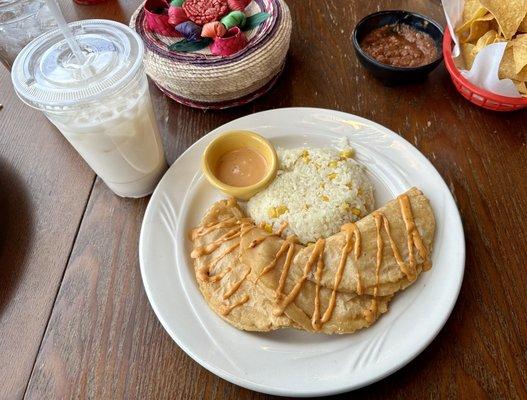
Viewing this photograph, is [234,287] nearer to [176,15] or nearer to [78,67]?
[78,67]

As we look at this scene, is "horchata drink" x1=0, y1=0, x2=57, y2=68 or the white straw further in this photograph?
"horchata drink" x1=0, y1=0, x2=57, y2=68

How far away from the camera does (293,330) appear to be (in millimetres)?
1078

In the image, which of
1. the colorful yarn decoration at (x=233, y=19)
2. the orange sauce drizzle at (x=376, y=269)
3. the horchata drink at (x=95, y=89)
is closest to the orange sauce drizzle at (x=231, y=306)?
the orange sauce drizzle at (x=376, y=269)

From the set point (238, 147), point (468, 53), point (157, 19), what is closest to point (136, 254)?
point (238, 147)

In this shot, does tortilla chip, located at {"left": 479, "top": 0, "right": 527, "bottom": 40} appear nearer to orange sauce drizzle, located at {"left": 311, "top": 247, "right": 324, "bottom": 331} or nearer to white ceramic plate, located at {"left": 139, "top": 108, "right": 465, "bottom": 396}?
white ceramic plate, located at {"left": 139, "top": 108, "right": 465, "bottom": 396}

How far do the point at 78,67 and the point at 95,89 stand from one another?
3.7 inches

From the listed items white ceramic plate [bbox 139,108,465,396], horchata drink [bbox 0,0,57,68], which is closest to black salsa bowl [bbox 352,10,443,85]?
white ceramic plate [bbox 139,108,465,396]

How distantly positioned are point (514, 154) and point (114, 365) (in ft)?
4.42

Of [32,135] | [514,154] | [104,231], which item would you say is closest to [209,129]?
[104,231]

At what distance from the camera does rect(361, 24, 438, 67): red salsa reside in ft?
4.77

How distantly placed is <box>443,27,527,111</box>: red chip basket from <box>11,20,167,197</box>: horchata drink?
1007 millimetres

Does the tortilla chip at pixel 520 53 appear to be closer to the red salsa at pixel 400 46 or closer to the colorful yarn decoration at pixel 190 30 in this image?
the red salsa at pixel 400 46

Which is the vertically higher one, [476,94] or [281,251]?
[281,251]

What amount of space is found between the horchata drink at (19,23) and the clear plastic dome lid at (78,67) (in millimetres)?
498
